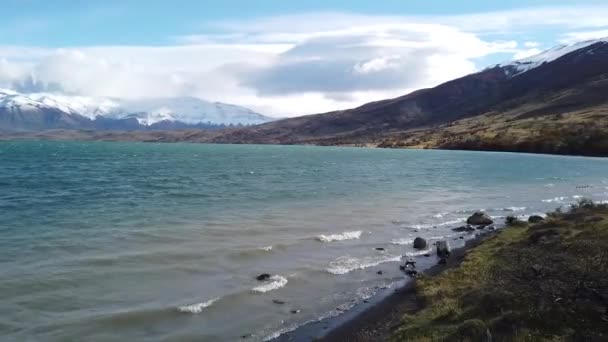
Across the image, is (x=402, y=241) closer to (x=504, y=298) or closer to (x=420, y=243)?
(x=420, y=243)

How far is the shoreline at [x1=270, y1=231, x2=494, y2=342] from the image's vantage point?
1852 cm

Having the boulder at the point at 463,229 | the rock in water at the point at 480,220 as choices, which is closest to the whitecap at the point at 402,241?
the boulder at the point at 463,229

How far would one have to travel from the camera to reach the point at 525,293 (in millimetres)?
18312

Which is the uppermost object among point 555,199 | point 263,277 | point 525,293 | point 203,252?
point 525,293

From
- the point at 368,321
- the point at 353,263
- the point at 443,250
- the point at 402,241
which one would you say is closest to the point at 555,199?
the point at 402,241

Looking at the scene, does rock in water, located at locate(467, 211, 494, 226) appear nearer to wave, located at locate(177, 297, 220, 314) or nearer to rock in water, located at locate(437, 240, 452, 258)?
rock in water, located at locate(437, 240, 452, 258)

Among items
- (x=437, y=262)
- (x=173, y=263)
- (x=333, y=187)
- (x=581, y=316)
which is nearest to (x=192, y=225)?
(x=173, y=263)

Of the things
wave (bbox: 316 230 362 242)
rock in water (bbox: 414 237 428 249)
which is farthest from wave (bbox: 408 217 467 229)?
rock in water (bbox: 414 237 428 249)

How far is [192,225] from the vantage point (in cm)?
3984

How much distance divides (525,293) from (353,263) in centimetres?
1227

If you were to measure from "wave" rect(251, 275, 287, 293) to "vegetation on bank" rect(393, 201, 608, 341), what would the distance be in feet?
22.5

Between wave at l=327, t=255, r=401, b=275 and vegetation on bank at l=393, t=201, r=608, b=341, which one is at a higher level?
vegetation on bank at l=393, t=201, r=608, b=341

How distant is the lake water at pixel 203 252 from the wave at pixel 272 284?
0.11 m

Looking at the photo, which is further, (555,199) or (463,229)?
(555,199)
